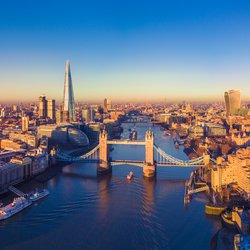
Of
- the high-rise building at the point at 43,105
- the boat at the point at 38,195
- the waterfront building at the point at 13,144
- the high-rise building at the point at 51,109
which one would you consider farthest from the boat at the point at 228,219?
the high-rise building at the point at 43,105

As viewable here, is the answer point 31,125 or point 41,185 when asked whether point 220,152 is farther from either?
point 31,125

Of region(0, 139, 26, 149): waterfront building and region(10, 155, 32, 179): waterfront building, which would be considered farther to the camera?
region(0, 139, 26, 149): waterfront building

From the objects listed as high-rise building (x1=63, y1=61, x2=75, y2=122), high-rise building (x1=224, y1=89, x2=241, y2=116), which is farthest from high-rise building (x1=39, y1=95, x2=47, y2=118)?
high-rise building (x1=224, y1=89, x2=241, y2=116)

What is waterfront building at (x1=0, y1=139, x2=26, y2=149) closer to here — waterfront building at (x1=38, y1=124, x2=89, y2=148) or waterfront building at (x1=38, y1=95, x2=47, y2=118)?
waterfront building at (x1=38, y1=124, x2=89, y2=148)

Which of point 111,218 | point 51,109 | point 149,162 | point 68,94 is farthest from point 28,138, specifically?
point 51,109

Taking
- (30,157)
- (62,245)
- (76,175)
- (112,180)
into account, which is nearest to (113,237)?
(62,245)

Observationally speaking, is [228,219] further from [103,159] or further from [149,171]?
[103,159]
